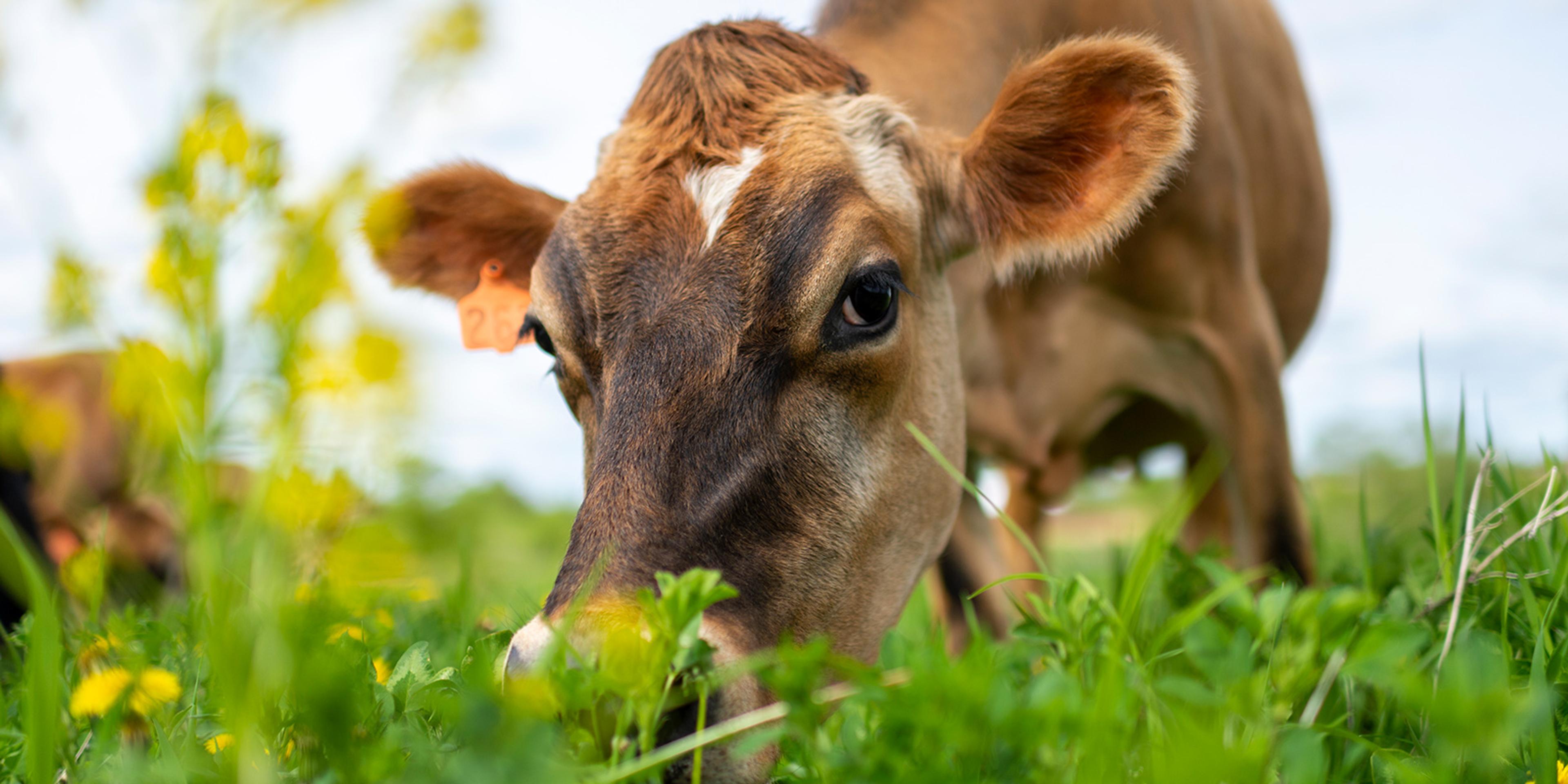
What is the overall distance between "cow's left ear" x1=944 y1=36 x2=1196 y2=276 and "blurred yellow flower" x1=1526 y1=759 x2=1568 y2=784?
4.53 ft

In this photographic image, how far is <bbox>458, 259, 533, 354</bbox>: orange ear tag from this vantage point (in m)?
2.79

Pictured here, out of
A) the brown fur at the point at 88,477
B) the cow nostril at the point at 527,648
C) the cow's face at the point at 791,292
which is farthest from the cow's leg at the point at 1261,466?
the brown fur at the point at 88,477

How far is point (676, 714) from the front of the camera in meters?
1.34

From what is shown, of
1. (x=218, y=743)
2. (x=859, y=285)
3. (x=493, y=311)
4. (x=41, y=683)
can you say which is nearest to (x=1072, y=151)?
(x=859, y=285)

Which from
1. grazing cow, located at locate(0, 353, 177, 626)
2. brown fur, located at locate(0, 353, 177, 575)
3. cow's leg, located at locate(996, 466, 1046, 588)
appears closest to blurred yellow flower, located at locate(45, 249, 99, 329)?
cow's leg, located at locate(996, 466, 1046, 588)

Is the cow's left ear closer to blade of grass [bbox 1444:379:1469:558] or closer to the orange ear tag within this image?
blade of grass [bbox 1444:379:1469:558]

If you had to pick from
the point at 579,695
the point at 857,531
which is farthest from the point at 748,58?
the point at 579,695

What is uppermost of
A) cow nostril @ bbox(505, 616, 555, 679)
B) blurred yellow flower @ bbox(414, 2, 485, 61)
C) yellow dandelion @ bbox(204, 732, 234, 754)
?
blurred yellow flower @ bbox(414, 2, 485, 61)

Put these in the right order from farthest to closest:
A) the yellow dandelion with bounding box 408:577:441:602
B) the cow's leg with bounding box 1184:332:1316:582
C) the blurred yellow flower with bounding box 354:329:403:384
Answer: the cow's leg with bounding box 1184:332:1316:582 → the yellow dandelion with bounding box 408:577:441:602 → the blurred yellow flower with bounding box 354:329:403:384

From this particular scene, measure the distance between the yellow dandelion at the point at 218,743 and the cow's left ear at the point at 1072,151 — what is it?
184 cm

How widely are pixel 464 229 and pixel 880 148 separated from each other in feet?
4.08

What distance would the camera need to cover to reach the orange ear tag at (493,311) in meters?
2.79

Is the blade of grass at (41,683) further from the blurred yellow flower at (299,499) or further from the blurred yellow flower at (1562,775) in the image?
the blurred yellow flower at (1562,775)

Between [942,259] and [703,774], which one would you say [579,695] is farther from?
[942,259]
